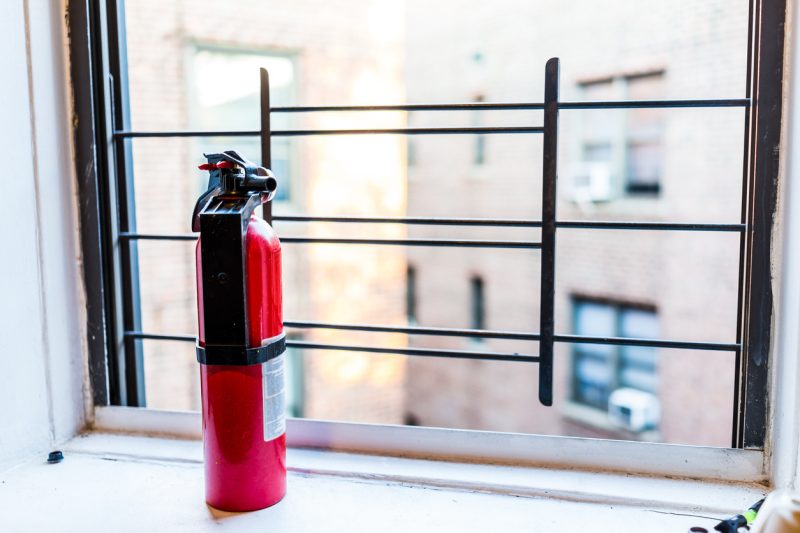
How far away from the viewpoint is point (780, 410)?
42.4 inches

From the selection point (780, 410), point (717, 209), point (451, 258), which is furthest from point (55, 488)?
point (451, 258)

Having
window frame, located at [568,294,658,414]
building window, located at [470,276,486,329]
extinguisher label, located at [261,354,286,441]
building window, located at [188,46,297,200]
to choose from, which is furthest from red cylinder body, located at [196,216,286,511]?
building window, located at [470,276,486,329]

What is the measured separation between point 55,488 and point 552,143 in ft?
3.81

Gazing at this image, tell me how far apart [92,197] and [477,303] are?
616 cm

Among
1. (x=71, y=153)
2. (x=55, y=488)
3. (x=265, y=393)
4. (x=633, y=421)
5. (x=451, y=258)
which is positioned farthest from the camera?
(x=451, y=258)

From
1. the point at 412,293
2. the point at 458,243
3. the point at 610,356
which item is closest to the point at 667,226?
the point at 458,243

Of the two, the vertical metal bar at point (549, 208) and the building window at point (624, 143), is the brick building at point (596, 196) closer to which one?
the building window at point (624, 143)

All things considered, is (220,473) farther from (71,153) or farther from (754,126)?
(754,126)

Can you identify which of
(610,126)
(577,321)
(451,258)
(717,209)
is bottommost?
(577,321)

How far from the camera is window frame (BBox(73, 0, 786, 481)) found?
3.59 feet

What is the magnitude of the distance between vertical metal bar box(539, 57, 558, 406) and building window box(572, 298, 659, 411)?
4397 mm

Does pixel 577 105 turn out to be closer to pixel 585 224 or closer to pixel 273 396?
pixel 585 224

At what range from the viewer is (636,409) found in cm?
549

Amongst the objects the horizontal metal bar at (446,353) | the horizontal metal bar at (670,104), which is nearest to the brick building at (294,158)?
the horizontal metal bar at (446,353)
